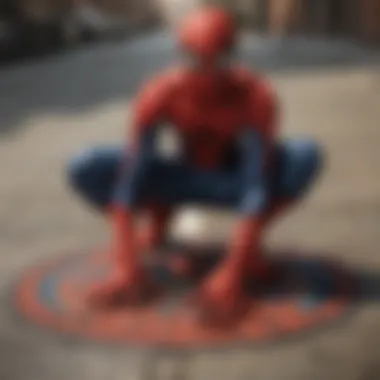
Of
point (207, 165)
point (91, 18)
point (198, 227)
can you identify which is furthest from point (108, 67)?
point (207, 165)

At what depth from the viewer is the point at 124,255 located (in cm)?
127

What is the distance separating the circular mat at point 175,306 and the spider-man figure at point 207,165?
3 cm

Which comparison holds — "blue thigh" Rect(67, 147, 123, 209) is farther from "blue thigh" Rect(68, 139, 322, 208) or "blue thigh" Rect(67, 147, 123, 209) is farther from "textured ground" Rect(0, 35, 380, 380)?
"textured ground" Rect(0, 35, 380, 380)

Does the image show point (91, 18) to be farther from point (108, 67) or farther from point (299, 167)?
point (299, 167)

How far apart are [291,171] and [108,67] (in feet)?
4.78

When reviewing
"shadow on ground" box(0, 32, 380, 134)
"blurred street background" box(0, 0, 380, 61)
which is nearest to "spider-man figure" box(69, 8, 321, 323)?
"shadow on ground" box(0, 32, 380, 134)

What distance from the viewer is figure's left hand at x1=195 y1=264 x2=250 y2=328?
1.22 meters

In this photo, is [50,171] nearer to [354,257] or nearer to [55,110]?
[55,110]

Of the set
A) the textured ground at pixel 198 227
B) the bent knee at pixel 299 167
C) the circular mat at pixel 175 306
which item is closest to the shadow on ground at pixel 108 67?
the textured ground at pixel 198 227

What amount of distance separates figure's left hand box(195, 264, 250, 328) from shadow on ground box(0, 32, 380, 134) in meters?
0.91

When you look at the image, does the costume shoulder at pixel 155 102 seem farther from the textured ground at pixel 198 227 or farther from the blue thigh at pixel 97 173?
the textured ground at pixel 198 227

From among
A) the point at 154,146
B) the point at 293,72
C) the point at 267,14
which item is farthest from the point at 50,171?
the point at 267,14

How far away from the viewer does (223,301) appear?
1.23m

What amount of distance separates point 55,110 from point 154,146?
38.3 inches
